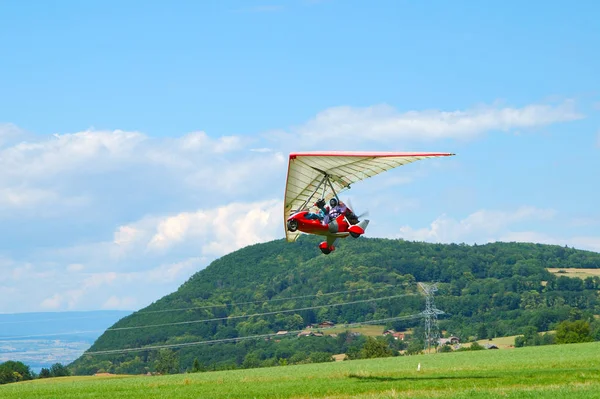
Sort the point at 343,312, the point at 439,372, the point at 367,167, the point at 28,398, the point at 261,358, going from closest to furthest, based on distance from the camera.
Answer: the point at 367,167
the point at 28,398
the point at 439,372
the point at 261,358
the point at 343,312

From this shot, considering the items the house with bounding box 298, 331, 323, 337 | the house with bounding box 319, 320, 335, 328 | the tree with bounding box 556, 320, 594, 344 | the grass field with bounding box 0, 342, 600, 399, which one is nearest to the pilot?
the grass field with bounding box 0, 342, 600, 399

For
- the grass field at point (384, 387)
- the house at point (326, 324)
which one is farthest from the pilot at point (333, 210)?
the house at point (326, 324)

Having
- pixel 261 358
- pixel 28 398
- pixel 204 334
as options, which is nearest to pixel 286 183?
pixel 28 398

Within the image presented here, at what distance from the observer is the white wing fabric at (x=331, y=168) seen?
111ft

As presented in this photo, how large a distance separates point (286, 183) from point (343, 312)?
162165 mm

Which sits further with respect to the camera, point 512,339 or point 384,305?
point 384,305

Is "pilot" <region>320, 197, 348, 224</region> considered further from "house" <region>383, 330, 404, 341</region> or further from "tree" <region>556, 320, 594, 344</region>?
Answer: "house" <region>383, 330, 404, 341</region>

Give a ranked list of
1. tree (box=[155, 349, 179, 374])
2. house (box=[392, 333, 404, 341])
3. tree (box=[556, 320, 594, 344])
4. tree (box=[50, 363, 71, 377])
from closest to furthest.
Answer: tree (box=[556, 320, 594, 344])
tree (box=[50, 363, 71, 377])
tree (box=[155, 349, 179, 374])
house (box=[392, 333, 404, 341])

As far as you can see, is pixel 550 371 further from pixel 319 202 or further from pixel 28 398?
pixel 28 398

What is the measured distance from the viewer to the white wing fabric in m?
33.9

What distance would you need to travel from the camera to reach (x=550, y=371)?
47.0 metres

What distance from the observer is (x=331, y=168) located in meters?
35.2

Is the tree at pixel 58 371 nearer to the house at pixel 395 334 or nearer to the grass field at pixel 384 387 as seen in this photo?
the house at pixel 395 334

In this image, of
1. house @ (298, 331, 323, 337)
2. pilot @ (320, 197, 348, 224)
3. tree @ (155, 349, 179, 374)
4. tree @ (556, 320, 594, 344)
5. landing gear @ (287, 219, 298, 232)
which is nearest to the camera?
pilot @ (320, 197, 348, 224)
